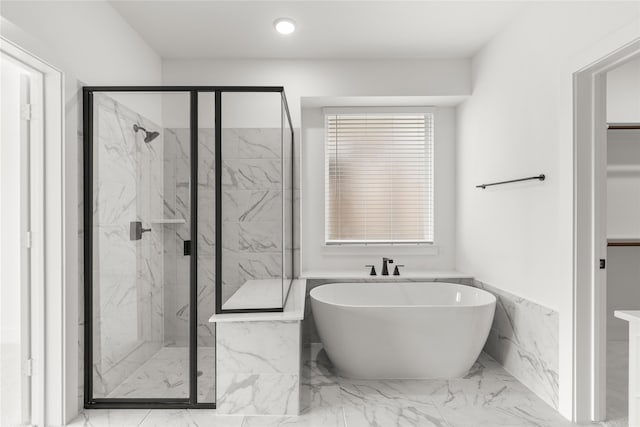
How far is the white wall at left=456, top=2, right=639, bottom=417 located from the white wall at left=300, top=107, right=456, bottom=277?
0.34 meters

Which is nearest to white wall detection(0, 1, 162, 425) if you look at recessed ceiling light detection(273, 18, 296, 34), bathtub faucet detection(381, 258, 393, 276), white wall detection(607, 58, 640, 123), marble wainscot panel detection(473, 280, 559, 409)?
recessed ceiling light detection(273, 18, 296, 34)

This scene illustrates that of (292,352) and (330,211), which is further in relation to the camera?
(330,211)

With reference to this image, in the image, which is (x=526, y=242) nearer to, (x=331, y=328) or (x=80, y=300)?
(x=331, y=328)

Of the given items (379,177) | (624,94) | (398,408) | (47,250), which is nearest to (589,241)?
(398,408)

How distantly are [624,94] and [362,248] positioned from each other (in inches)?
103

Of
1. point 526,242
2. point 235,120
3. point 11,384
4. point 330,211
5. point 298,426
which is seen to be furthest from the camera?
point 330,211

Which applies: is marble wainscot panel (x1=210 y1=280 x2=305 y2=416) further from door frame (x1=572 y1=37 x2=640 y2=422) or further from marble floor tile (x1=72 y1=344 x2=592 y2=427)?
door frame (x1=572 y1=37 x2=640 y2=422)

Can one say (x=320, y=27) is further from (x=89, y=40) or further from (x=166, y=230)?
(x=166, y=230)

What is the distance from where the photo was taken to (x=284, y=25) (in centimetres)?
294

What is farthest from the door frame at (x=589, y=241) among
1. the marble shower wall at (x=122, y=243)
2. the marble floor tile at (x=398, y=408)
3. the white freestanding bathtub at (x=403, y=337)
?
the marble shower wall at (x=122, y=243)

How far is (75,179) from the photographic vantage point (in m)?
2.31

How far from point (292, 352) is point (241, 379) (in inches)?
13.2

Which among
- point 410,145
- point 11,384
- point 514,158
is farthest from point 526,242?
point 11,384

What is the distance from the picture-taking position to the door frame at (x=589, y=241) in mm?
2209
